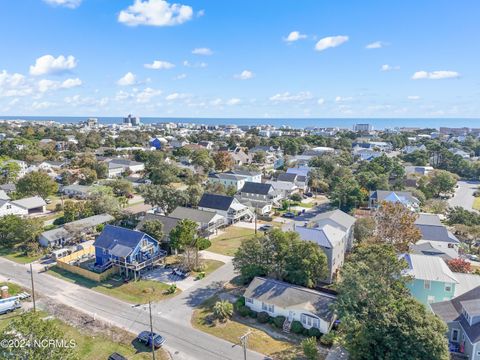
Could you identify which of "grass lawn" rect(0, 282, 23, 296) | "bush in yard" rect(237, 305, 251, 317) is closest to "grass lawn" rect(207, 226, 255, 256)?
"bush in yard" rect(237, 305, 251, 317)

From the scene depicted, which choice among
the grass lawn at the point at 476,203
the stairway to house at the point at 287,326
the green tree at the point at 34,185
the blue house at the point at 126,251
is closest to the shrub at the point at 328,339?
the stairway to house at the point at 287,326

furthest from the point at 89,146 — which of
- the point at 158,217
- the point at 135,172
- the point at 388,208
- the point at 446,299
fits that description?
the point at 446,299

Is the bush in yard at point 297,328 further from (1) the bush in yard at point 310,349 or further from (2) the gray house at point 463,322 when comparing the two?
(2) the gray house at point 463,322

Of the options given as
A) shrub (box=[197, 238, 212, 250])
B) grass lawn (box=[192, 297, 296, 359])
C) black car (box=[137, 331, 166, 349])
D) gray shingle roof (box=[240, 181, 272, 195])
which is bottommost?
grass lawn (box=[192, 297, 296, 359])

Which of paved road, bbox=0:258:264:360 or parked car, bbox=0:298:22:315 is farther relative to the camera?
parked car, bbox=0:298:22:315

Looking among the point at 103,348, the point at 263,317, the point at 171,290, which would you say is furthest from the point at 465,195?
the point at 103,348

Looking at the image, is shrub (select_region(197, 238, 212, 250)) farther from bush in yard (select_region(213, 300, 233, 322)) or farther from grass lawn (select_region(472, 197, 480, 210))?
grass lawn (select_region(472, 197, 480, 210))

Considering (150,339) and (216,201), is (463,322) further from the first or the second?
(216,201)

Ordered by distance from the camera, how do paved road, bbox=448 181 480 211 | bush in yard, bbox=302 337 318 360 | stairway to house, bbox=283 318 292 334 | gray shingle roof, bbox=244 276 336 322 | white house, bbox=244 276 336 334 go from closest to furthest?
bush in yard, bbox=302 337 318 360
white house, bbox=244 276 336 334
gray shingle roof, bbox=244 276 336 322
stairway to house, bbox=283 318 292 334
paved road, bbox=448 181 480 211
